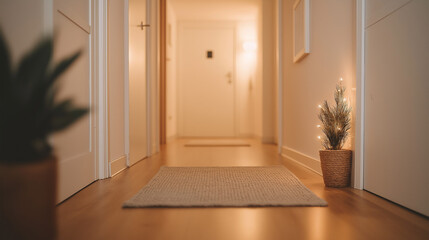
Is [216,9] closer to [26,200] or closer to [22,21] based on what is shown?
[22,21]

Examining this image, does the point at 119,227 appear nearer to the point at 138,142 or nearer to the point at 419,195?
the point at 419,195

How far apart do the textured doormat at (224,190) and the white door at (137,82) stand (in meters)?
0.69

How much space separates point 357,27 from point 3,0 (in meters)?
1.57

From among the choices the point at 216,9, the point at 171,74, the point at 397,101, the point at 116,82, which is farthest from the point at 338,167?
the point at 216,9

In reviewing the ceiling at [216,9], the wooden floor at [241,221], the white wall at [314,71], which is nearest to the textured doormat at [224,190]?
the wooden floor at [241,221]

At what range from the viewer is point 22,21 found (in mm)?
1290

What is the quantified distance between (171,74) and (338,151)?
4370 millimetres

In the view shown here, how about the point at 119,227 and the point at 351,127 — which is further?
the point at 351,127

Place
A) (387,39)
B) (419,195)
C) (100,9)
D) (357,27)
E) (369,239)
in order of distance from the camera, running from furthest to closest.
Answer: (100,9)
(357,27)
(387,39)
(419,195)
(369,239)

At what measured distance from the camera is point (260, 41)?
539 centimetres

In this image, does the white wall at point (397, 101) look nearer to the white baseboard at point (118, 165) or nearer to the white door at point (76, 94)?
the white door at point (76, 94)

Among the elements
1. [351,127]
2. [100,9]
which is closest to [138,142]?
[100,9]

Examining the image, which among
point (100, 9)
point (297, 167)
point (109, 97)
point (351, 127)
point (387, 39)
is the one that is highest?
point (100, 9)

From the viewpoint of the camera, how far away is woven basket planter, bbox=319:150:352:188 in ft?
6.29
